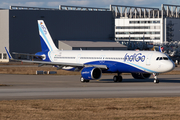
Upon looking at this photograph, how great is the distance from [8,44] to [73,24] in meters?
23.1

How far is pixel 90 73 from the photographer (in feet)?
133

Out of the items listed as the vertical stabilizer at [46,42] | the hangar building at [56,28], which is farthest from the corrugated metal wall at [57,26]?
the vertical stabilizer at [46,42]

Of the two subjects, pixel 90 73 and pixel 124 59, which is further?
pixel 124 59

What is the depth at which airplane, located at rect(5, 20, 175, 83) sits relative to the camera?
133 ft

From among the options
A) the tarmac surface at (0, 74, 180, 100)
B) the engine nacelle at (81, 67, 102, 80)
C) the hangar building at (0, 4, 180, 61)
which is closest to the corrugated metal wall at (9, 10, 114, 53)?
the hangar building at (0, 4, 180, 61)

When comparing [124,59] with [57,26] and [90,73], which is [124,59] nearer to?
[90,73]

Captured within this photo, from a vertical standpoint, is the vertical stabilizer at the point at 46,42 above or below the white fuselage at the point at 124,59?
above

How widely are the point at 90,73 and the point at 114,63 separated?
13.1 feet

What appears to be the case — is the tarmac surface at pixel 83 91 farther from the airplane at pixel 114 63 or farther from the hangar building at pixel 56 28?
the hangar building at pixel 56 28

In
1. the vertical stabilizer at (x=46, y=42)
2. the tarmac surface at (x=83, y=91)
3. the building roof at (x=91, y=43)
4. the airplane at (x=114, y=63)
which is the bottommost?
the tarmac surface at (x=83, y=91)

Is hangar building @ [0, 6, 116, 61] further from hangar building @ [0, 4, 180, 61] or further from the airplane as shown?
the airplane

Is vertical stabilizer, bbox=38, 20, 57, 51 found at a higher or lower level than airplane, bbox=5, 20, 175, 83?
higher

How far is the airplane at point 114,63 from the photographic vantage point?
40625 mm

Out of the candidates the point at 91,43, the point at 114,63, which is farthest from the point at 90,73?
the point at 91,43
